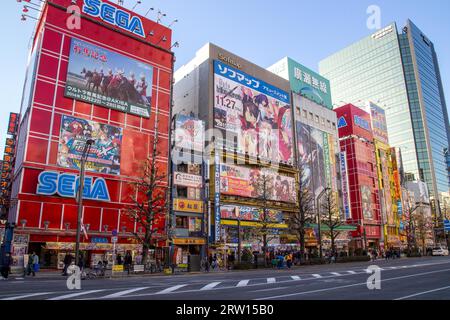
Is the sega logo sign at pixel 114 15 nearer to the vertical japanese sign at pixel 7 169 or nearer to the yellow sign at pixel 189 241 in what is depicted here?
the vertical japanese sign at pixel 7 169

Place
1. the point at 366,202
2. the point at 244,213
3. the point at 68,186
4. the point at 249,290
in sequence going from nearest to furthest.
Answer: the point at 249,290
the point at 68,186
the point at 244,213
the point at 366,202

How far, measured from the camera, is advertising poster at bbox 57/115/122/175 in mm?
34562

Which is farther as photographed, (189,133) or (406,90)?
(406,90)

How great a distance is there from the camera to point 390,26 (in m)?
134

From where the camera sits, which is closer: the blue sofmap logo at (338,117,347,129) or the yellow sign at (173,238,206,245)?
the yellow sign at (173,238,206,245)

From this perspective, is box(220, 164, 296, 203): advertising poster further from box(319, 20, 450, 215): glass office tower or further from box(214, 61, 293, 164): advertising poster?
box(319, 20, 450, 215): glass office tower

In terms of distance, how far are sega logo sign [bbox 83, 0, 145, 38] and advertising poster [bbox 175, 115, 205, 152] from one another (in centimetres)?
1221

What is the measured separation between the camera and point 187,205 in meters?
42.6

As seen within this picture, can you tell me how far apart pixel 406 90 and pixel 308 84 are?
7327 centimetres

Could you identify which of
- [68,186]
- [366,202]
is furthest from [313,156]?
[68,186]

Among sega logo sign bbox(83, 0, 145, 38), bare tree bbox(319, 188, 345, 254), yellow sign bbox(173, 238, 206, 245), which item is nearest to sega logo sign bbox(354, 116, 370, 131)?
bare tree bbox(319, 188, 345, 254)

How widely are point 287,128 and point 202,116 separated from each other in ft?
56.4

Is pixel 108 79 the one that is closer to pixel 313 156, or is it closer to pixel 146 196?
pixel 146 196
